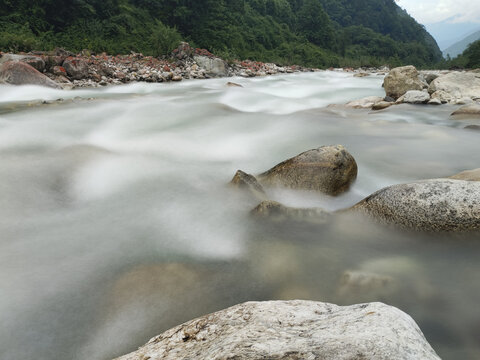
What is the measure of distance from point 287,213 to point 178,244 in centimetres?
106

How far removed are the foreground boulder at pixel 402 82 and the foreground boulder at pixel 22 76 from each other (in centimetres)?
1022

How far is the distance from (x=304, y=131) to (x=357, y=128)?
3.70 feet

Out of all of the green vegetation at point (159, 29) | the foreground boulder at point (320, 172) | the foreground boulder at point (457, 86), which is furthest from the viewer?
the green vegetation at point (159, 29)

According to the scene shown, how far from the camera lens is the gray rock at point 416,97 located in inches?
359

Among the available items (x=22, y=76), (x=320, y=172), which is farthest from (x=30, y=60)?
(x=320, y=172)

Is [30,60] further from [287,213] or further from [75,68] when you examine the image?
[287,213]

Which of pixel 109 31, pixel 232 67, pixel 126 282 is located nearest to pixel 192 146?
pixel 126 282

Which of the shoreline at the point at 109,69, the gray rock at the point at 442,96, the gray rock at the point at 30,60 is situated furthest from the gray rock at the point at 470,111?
the gray rock at the point at 30,60

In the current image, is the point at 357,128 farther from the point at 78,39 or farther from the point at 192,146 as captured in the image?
Answer: the point at 78,39

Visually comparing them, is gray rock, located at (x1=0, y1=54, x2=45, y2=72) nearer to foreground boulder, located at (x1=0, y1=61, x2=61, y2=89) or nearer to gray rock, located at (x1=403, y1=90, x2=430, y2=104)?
foreground boulder, located at (x1=0, y1=61, x2=61, y2=89)

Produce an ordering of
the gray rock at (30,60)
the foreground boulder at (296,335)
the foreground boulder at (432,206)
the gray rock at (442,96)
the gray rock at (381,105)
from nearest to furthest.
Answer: the foreground boulder at (296,335)
the foreground boulder at (432,206)
the gray rock at (381,105)
the gray rock at (442,96)
the gray rock at (30,60)

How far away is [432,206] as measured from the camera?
2.81 metres

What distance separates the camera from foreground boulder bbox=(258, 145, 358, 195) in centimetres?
354

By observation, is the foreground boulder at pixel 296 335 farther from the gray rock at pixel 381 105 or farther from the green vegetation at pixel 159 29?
the green vegetation at pixel 159 29
